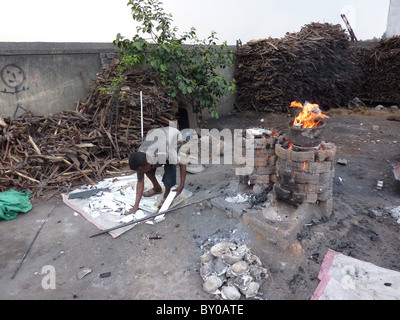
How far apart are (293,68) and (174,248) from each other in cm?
895

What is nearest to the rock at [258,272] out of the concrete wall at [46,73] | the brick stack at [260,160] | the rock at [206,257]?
the rock at [206,257]

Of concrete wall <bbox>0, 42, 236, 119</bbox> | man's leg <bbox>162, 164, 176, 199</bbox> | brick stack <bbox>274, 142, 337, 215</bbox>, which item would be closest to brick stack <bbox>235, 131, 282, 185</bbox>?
brick stack <bbox>274, 142, 337, 215</bbox>

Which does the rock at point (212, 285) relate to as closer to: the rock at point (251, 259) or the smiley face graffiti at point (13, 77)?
the rock at point (251, 259)

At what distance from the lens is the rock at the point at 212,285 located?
3.10 metres

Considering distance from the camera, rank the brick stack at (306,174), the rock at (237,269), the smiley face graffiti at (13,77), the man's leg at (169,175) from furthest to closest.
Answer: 1. the smiley face graffiti at (13,77)
2. the man's leg at (169,175)
3. the brick stack at (306,174)
4. the rock at (237,269)

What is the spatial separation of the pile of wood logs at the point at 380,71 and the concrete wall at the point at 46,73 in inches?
411


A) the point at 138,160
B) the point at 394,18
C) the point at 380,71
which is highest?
the point at 394,18

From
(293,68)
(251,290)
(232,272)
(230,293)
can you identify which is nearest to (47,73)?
(232,272)

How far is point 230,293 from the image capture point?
9.93 feet

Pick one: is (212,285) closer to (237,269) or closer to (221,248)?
(237,269)

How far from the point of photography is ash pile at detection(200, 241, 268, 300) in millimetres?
3062

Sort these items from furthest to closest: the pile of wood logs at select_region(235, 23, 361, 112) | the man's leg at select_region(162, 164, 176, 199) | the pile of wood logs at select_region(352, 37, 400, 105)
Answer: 1. the pile of wood logs at select_region(352, 37, 400, 105)
2. the pile of wood logs at select_region(235, 23, 361, 112)
3. the man's leg at select_region(162, 164, 176, 199)

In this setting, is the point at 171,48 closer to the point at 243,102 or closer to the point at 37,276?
the point at 243,102

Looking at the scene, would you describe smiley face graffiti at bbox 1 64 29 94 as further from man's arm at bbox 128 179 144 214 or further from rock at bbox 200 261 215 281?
rock at bbox 200 261 215 281
